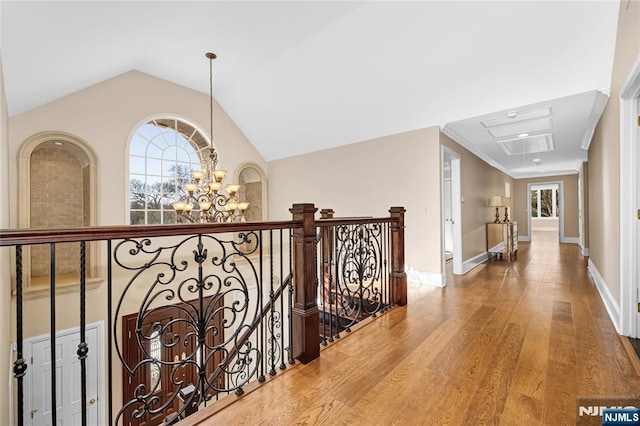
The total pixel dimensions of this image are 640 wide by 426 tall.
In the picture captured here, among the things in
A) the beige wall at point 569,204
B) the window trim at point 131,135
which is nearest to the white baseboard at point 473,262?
the beige wall at point 569,204

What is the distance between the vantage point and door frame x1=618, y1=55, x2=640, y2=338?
90.9 inches

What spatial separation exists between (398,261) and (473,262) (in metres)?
3.22

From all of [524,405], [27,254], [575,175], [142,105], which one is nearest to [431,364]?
[524,405]

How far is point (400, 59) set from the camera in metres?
3.50

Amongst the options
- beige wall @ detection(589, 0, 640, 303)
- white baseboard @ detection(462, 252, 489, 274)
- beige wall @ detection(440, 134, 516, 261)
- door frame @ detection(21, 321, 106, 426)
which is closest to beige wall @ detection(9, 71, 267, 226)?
door frame @ detection(21, 321, 106, 426)

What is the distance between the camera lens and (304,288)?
6.70 ft

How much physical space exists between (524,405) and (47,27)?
14.8 ft

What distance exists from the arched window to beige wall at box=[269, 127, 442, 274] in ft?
6.62

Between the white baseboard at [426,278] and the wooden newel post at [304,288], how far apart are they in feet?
8.73

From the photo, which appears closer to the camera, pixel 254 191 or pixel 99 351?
pixel 99 351

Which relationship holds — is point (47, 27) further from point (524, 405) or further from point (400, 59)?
point (524, 405)

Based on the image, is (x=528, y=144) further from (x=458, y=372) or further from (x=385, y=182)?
(x=458, y=372)

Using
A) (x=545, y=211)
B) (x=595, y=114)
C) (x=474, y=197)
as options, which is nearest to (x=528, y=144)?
(x=474, y=197)

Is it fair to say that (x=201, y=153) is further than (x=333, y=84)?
Yes
